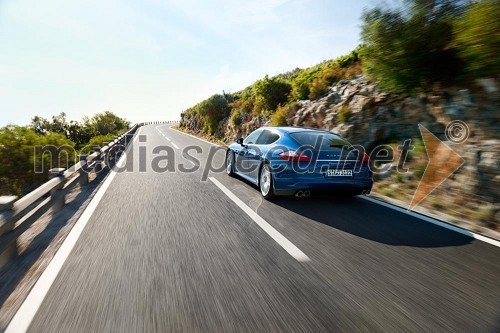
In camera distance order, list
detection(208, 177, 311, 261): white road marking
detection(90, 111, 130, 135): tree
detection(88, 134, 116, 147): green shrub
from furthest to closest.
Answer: detection(90, 111, 130, 135): tree → detection(88, 134, 116, 147): green shrub → detection(208, 177, 311, 261): white road marking

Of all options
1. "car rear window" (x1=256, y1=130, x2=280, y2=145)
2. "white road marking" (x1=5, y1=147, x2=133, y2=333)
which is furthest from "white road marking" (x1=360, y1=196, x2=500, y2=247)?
"white road marking" (x1=5, y1=147, x2=133, y2=333)

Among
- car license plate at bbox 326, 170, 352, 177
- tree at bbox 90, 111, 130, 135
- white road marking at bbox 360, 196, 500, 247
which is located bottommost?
tree at bbox 90, 111, 130, 135

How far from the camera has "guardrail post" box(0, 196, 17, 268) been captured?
336 centimetres

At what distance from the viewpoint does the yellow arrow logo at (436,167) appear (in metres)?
6.82

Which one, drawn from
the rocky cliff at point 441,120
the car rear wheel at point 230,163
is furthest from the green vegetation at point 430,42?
the car rear wheel at point 230,163

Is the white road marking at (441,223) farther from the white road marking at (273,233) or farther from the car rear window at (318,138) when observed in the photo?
the white road marking at (273,233)

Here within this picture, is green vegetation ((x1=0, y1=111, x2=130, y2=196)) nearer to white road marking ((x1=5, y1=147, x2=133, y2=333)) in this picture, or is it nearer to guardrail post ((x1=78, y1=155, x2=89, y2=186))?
guardrail post ((x1=78, y1=155, x2=89, y2=186))

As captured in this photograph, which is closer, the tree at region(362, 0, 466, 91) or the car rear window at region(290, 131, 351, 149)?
the car rear window at region(290, 131, 351, 149)

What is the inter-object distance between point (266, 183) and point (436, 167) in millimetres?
3824

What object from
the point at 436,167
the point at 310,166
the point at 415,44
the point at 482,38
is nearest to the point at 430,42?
the point at 415,44

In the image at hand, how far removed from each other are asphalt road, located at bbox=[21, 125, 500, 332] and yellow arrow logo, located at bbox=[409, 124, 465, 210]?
1788 millimetres

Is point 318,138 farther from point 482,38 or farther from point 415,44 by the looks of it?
point 415,44

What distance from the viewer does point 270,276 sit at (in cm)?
332

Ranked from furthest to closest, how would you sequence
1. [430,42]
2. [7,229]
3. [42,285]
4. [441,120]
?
[430,42] → [441,120] → [7,229] → [42,285]
